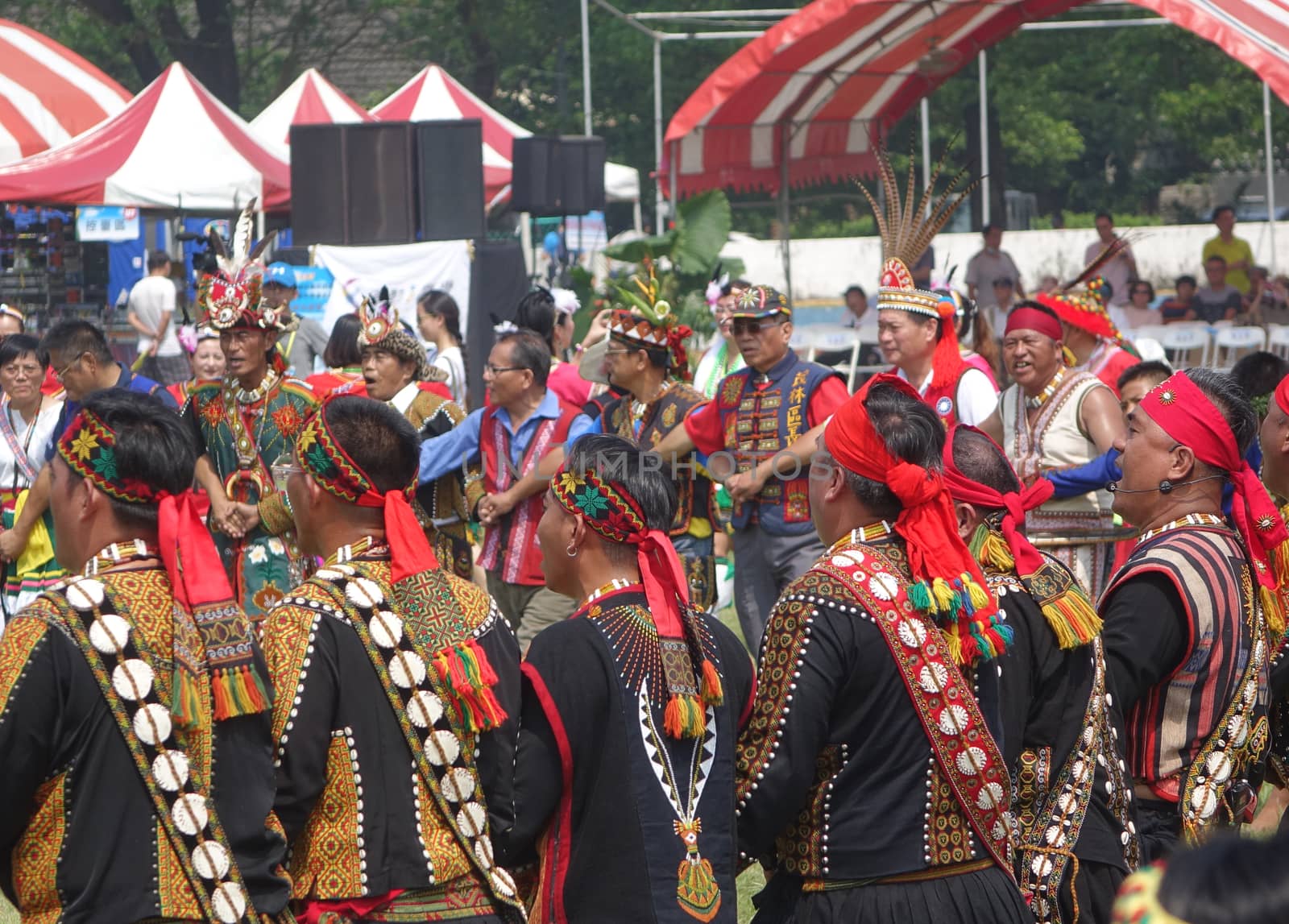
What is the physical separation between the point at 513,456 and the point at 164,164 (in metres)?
9.83

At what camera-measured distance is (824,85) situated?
17.3 m

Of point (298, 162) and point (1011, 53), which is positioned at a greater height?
point (1011, 53)

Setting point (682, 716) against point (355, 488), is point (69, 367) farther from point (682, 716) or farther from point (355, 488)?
point (682, 716)

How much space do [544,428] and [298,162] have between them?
8.44 meters

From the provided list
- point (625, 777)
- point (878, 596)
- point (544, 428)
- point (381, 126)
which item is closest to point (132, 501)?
point (625, 777)

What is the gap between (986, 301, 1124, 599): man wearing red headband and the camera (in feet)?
21.3

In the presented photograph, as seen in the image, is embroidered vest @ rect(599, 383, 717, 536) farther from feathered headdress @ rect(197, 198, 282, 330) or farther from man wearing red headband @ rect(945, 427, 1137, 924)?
man wearing red headband @ rect(945, 427, 1137, 924)

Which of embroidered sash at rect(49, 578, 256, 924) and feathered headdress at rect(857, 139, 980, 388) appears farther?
feathered headdress at rect(857, 139, 980, 388)

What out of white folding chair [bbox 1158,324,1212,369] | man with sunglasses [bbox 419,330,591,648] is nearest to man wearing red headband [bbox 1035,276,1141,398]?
man with sunglasses [bbox 419,330,591,648]

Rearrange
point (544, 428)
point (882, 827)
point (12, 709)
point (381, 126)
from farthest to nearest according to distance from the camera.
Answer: point (381, 126)
point (544, 428)
point (882, 827)
point (12, 709)

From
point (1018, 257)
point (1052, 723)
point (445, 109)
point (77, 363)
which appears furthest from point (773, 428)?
point (1018, 257)

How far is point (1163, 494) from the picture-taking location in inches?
144

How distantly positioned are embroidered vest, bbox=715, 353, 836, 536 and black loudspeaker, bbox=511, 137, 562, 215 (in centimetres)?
990

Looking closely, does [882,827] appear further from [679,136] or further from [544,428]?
[679,136]
